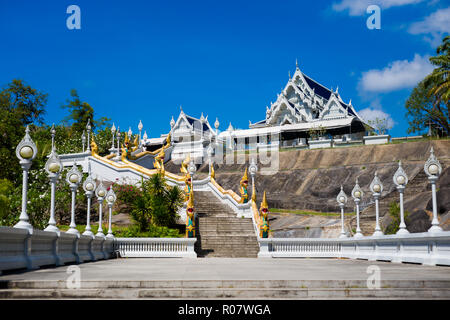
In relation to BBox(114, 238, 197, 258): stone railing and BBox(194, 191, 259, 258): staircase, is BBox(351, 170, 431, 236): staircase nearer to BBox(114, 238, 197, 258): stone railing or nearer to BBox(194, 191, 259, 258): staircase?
BBox(194, 191, 259, 258): staircase

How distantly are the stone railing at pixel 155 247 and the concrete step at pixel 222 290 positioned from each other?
52.4 feet

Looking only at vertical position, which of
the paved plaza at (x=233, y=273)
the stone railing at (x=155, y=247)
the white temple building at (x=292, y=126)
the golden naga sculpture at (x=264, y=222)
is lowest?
the stone railing at (x=155, y=247)

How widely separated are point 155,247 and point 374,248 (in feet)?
34.4

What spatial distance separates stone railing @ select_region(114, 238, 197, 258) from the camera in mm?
23438

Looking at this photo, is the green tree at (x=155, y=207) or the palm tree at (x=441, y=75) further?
the palm tree at (x=441, y=75)

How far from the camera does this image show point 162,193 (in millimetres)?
28672

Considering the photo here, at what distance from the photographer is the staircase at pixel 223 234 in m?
24.5

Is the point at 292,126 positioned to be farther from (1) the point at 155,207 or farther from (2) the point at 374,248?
(2) the point at 374,248

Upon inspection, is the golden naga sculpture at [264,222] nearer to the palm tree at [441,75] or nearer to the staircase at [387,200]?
the staircase at [387,200]

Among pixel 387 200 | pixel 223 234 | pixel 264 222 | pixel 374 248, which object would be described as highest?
pixel 387 200

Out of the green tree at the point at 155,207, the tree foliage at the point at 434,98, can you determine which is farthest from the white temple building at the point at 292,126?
the green tree at the point at 155,207

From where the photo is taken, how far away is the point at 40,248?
479 inches

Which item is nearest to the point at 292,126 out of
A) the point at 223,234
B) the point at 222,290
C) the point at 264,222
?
the point at 223,234
